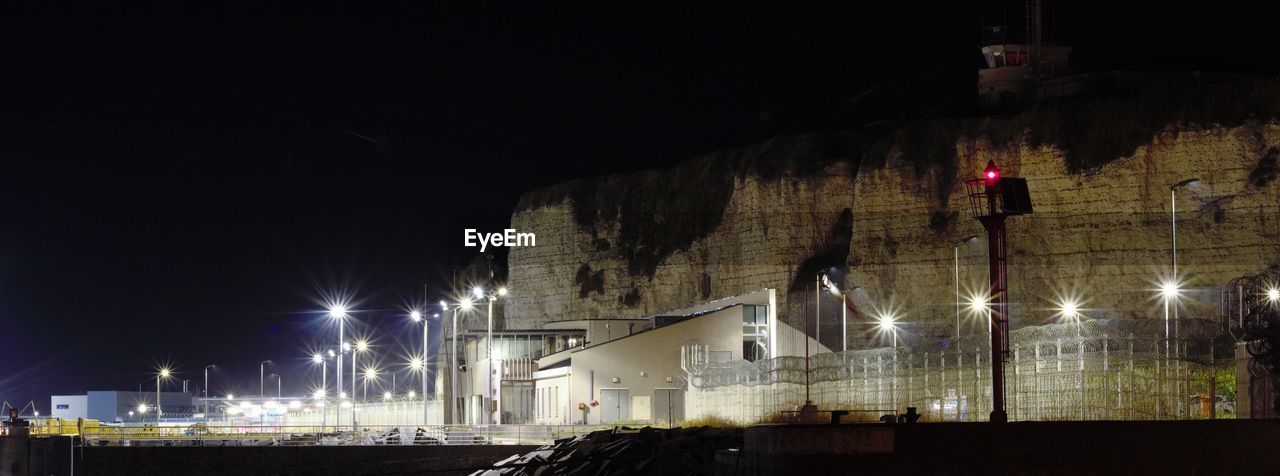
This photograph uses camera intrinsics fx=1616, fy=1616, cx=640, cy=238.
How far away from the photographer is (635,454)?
31234 millimetres

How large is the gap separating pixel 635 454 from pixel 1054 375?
26.5 ft

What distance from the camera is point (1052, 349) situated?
30.7 metres

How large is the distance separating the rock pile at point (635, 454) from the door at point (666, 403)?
20135mm

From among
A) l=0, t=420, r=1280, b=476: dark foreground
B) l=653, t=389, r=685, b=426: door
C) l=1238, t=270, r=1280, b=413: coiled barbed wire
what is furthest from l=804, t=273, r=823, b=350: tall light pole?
l=0, t=420, r=1280, b=476: dark foreground

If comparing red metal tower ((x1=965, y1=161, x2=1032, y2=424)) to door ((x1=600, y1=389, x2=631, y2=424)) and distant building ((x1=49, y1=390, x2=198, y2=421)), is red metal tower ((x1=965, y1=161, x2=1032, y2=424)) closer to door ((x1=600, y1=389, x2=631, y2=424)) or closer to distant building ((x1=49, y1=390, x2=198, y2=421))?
door ((x1=600, y1=389, x2=631, y2=424))

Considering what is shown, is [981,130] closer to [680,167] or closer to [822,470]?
[680,167]

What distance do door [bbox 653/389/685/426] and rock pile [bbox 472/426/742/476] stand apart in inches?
793

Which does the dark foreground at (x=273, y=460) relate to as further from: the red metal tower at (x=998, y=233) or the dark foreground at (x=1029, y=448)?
the dark foreground at (x=1029, y=448)

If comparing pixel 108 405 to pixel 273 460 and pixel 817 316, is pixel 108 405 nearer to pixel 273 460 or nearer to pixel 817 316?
pixel 273 460

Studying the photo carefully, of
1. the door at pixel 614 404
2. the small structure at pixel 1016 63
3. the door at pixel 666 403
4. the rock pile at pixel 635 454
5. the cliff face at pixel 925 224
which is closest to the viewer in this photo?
the rock pile at pixel 635 454

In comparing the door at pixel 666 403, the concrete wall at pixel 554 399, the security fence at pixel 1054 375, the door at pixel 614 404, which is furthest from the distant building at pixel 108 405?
the security fence at pixel 1054 375

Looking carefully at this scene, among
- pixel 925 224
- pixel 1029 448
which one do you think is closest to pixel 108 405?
pixel 925 224

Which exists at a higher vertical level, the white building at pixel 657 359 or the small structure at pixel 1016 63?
the small structure at pixel 1016 63

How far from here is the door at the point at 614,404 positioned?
202 ft
